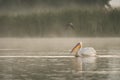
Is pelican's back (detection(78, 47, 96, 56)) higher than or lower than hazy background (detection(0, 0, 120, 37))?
lower

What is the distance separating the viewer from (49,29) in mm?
126250

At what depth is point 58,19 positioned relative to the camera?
12700cm

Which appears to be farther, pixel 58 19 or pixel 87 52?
pixel 58 19

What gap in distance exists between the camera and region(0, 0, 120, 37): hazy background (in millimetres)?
120875

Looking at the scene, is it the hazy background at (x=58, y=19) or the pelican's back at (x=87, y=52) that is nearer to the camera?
the pelican's back at (x=87, y=52)

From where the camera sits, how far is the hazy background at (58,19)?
120875 mm

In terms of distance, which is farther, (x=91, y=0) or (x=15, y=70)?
(x=91, y=0)

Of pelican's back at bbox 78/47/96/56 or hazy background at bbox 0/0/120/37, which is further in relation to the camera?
hazy background at bbox 0/0/120/37

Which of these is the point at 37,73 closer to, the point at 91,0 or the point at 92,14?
the point at 92,14

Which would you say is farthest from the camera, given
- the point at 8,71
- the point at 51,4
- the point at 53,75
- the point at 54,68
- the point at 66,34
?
the point at 51,4

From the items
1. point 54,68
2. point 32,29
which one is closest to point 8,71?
point 54,68

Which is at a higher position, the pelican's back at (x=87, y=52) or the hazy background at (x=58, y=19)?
the hazy background at (x=58, y=19)

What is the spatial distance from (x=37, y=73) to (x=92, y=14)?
102424 mm

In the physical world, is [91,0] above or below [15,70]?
above
